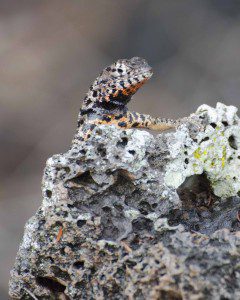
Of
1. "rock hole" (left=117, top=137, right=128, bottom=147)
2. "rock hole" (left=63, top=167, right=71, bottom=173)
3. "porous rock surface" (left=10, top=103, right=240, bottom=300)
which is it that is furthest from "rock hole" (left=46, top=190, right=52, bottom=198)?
"rock hole" (left=117, top=137, right=128, bottom=147)

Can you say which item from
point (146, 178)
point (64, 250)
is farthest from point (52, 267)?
point (146, 178)

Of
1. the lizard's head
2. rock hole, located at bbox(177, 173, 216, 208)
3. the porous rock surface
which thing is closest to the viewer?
the porous rock surface

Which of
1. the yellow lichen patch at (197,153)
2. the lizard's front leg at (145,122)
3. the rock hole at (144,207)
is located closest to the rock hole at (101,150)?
the rock hole at (144,207)

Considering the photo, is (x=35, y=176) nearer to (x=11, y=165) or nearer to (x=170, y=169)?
(x=11, y=165)

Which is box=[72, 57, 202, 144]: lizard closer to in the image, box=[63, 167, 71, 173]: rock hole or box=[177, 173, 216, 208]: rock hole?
box=[177, 173, 216, 208]: rock hole

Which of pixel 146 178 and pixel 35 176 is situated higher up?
pixel 35 176

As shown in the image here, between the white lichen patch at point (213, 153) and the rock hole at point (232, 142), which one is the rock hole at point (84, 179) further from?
the rock hole at point (232, 142)

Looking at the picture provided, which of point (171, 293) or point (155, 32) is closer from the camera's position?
point (171, 293)
